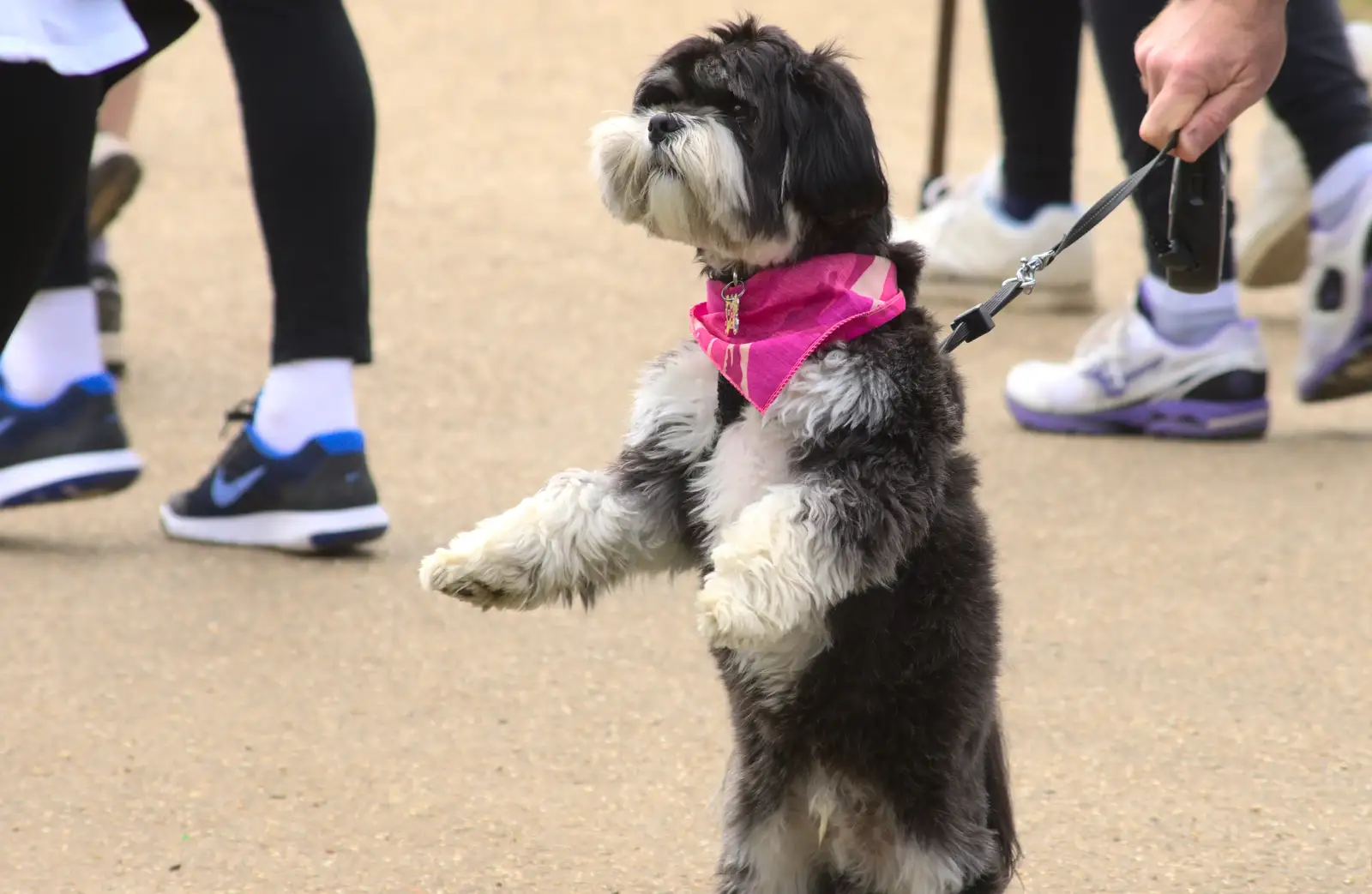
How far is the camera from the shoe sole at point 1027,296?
6.29 meters

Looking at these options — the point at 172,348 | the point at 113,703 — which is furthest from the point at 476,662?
the point at 172,348

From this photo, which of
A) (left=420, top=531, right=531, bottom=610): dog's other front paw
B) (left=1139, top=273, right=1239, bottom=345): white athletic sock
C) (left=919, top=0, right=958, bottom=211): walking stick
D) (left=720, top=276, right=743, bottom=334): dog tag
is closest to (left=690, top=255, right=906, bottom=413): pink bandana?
(left=720, top=276, right=743, bottom=334): dog tag

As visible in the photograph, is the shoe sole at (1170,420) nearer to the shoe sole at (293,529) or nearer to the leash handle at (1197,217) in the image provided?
the shoe sole at (293,529)

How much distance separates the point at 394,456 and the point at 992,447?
151 centimetres

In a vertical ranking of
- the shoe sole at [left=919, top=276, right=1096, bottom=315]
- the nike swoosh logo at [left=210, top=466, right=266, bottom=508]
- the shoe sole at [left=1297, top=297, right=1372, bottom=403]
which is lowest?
the shoe sole at [left=919, top=276, right=1096, bottom=315]

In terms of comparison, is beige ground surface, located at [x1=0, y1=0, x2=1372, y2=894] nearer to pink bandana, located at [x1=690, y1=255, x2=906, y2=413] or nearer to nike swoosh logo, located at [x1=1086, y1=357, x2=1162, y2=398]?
nike swoosh logo, located at [x1=1086, y1=357, x2=1162, y2=398]

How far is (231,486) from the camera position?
13.7ft

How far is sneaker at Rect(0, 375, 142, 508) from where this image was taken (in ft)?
13.7

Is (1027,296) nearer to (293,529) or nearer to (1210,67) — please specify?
(293,529)

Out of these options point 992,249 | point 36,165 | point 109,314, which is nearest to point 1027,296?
point 992,249

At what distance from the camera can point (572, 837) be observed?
117 inches

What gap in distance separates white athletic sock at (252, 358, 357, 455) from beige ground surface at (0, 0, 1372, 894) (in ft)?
0.94

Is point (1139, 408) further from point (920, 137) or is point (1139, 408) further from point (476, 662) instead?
point (920, 137)

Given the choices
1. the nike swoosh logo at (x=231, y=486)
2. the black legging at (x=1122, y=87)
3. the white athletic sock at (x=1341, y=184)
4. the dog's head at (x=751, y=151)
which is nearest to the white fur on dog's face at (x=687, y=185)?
the dog's head at (x=751, y=151)
